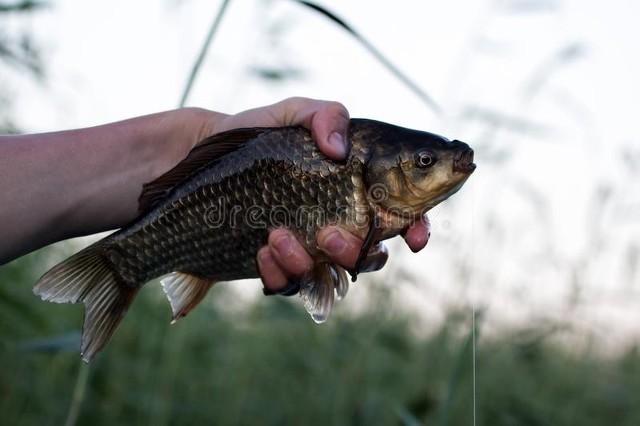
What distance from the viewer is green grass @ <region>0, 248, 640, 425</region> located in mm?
3686

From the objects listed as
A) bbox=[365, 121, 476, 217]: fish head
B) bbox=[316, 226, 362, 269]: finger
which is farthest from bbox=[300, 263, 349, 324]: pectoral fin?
bbox=[365, 121, 476, 217]: fish head

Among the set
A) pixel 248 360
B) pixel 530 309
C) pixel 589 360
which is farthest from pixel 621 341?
pixel 248 360

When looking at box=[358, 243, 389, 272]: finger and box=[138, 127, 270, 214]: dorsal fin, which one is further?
box=[358, 243, 389, 272]: finger

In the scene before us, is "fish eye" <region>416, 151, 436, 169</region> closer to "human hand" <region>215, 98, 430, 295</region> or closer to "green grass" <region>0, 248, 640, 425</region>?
"human hand" <region>215, 98, 430, 295</region>

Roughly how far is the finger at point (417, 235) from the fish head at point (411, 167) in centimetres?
13

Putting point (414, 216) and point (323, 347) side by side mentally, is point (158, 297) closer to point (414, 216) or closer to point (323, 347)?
point (323, 347)

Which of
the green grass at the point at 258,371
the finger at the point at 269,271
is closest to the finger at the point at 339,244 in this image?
the finger at the point at 269,271

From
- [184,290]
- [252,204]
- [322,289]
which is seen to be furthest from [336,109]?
[184,290]

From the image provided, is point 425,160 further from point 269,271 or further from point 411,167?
point 269,271

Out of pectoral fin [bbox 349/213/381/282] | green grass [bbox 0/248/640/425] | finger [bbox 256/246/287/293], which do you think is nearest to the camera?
pectoral fin [bbox 349/213/381/282]

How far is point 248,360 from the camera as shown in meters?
4.37

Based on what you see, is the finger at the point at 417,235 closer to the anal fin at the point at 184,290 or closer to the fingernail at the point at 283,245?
the fingernail at the point at 283,245

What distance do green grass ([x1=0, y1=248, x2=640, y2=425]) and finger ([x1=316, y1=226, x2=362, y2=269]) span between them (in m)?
1.29

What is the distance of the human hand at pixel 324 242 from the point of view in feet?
6.09
